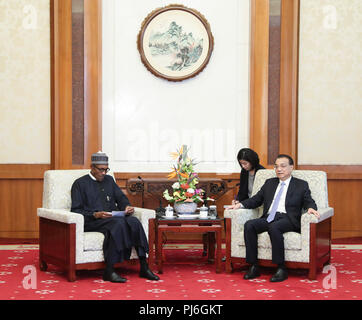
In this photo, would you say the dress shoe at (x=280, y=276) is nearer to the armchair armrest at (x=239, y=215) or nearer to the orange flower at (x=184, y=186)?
the armchair armrest at (x=239, y=215)

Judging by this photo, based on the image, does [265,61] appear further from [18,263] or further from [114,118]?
[18,263]

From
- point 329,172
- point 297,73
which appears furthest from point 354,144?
point 297,73

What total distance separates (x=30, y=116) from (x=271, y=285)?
4275mm

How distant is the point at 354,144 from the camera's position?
24.5ft

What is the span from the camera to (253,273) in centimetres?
502

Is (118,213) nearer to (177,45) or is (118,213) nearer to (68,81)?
(68,81)

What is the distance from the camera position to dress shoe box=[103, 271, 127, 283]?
15.7 feet

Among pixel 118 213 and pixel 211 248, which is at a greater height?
pixel 118 213

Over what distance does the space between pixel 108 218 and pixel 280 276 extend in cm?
175

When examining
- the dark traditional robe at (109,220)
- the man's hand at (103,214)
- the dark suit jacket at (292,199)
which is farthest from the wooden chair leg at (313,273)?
the man's hand at (103,214)

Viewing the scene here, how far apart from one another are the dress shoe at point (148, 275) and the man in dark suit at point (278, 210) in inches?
34.2

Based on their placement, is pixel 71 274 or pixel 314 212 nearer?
pixel 71 274

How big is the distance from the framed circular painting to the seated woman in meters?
1.90

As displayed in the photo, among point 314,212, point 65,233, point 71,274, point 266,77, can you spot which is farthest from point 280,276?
point 266,77
